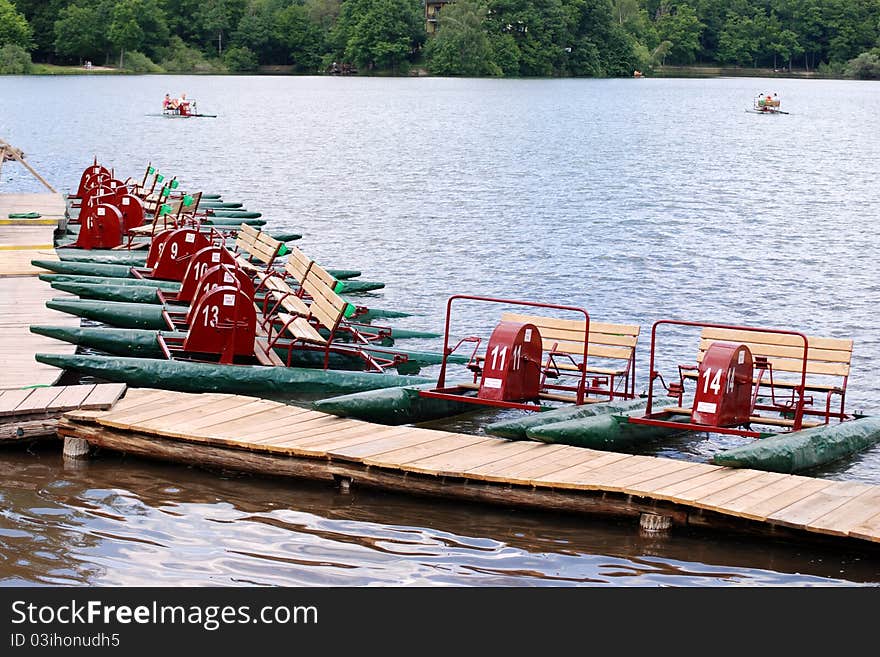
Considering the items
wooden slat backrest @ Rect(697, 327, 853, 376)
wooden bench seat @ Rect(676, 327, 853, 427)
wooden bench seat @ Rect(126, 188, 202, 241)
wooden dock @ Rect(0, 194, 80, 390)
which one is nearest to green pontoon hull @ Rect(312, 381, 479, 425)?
wooden bench seat @ Rect(676, 327, 853, 427)

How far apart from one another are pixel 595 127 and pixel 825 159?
91.8ft

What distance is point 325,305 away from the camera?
53.9ft

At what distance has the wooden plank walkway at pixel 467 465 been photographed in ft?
38.5

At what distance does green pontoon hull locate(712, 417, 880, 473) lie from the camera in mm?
12945

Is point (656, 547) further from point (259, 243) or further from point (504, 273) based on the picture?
point (504, 273)

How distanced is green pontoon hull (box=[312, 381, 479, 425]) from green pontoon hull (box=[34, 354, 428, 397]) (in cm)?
61

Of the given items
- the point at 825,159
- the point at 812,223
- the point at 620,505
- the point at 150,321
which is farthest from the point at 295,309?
the point at 825,159

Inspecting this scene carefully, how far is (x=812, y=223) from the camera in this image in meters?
42.7

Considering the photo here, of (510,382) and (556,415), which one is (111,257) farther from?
(556,415)

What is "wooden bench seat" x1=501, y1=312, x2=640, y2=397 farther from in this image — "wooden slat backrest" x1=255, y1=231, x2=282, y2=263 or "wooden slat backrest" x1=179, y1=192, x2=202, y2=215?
"wooden slat backrest" x1=179, y1=192, x2=202, y2=215

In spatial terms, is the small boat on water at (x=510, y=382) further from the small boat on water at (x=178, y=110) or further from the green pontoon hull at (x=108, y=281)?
the small boat on water at (x=178, y=110)

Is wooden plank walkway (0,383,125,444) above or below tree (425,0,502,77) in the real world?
below

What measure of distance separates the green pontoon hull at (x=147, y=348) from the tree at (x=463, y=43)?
172386 mm
